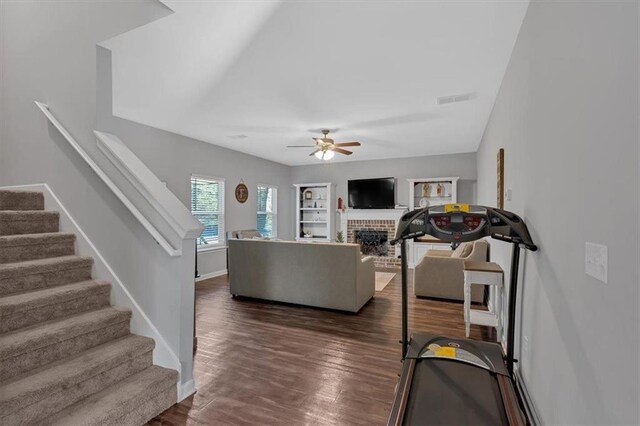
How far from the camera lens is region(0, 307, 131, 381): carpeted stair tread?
177cm

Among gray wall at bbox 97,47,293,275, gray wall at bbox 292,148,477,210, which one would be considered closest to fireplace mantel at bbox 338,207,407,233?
gray wall at bbox 292,148,477,210

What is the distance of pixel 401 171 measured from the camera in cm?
786

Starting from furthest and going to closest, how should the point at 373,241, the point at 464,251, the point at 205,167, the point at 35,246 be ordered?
the point at 373,241 → the point at 205,167 → the point at 464,251 → the point at 35,246

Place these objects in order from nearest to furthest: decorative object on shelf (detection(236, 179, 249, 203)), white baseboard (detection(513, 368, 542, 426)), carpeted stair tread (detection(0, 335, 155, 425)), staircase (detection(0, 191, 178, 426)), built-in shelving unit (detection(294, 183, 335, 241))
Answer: carpeted stair tread (detection(0, 335, 155, 425)), staircase (detection(0, 191, 178, 426)), white baseboard (detection(513, 368, 542, 426)), decorative object on shelf (detection(236, 179, 249, 203)), built-in shelving unit (detection(294, 183, 335, 241))

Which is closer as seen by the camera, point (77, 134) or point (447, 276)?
point (77, 134)

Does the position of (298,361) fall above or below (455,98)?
below

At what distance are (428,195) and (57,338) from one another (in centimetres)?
719

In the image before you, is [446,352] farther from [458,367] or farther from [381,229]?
[381,229]

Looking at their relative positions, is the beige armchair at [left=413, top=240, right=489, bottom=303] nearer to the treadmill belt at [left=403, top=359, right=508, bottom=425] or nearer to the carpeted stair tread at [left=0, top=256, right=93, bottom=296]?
the treadmill belt at [left=403, top=359, right=508, bottom=425]

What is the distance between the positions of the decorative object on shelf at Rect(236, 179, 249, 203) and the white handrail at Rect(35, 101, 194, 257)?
4.33 metres

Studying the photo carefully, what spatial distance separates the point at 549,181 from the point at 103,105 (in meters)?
3.22

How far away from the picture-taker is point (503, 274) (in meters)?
3.12

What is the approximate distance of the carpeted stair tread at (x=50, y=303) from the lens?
6.38ft

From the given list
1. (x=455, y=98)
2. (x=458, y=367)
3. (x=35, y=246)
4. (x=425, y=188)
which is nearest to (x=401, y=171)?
(x=425, y=188)
